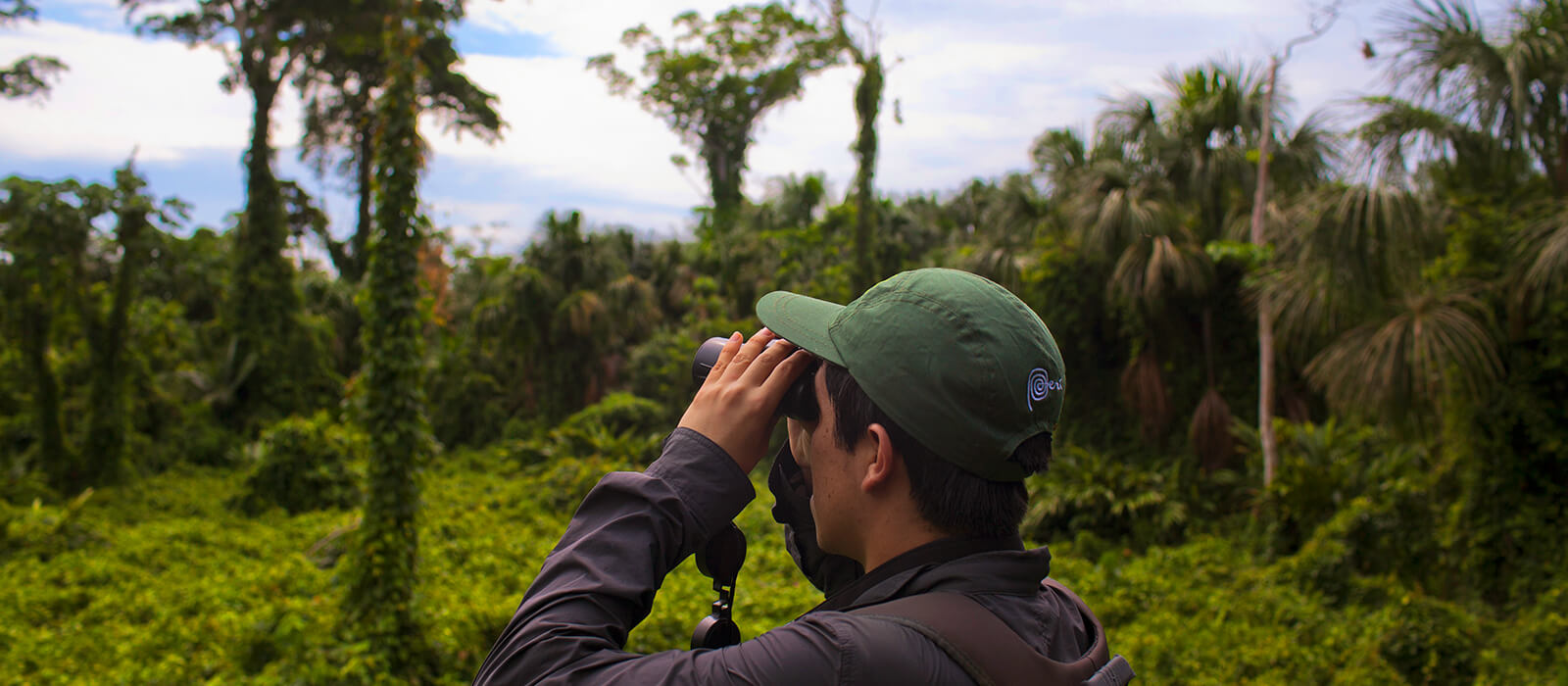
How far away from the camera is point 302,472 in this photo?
11102 millimetres

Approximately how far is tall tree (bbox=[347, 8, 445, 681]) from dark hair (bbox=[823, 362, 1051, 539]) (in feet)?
16.0

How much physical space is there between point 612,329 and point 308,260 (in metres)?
10.4

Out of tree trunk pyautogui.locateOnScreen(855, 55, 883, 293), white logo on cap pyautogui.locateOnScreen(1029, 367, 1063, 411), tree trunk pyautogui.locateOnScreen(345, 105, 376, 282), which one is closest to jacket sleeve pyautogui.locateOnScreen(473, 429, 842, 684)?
white logo on cap pyautogui.locateOnScreen(1029, 367, 1063, 411)

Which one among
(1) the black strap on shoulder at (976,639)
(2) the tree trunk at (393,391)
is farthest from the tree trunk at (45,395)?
(1) the black strap on shoulder at (976,639)

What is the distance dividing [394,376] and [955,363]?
16.5ft

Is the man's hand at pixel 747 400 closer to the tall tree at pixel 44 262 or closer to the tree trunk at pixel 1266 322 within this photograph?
the tree trunk at pixel 1266 322

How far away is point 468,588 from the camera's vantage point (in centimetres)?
713

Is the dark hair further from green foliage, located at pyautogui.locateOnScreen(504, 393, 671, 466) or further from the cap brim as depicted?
green foliage, located at pyautogui.locateOnScreen(504, 393, 671, 466)

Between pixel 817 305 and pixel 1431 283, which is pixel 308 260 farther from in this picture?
pixel 817 305

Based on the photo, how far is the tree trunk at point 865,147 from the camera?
12.9 m

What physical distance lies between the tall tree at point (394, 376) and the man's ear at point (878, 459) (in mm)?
4901

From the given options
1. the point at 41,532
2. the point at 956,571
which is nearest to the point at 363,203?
the point at 41,532

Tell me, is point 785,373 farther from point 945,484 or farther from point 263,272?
point 263,272

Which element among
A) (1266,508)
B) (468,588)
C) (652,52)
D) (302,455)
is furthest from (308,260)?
(1266,508)
